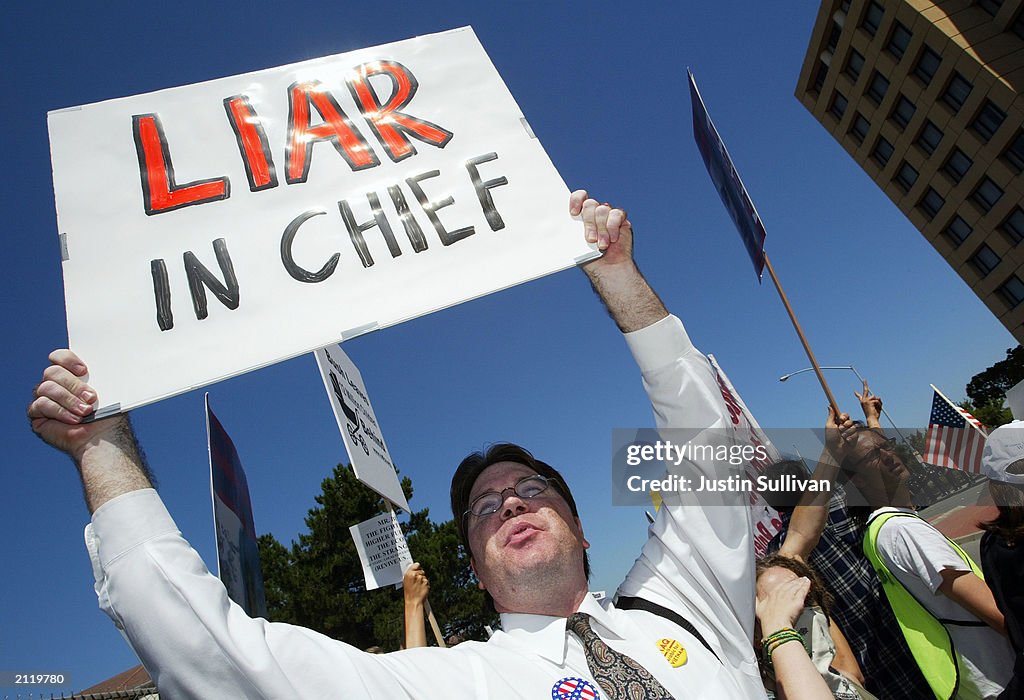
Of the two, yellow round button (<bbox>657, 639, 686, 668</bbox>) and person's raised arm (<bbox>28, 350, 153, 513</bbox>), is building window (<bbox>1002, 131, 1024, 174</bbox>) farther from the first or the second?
person's raised arm (<bbox>28, 350, 153, 513</bbox>)

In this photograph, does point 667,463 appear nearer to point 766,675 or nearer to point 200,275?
point 766,675

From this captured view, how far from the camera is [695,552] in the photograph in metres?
2.21

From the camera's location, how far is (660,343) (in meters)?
2.24

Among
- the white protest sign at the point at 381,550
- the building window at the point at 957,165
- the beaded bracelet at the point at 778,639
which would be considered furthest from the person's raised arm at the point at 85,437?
the building window at the point at 957,165

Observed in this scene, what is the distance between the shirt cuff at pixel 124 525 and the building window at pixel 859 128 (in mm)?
38425

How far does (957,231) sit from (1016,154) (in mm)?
5556

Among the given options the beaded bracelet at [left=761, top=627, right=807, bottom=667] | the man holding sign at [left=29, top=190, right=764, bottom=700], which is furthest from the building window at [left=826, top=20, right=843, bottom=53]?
the beaded bracelet at [left=761, top=627, right=807, bottom=667]

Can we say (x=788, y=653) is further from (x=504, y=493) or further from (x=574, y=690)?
(x=504, y=493)

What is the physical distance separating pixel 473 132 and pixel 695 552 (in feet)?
5.76

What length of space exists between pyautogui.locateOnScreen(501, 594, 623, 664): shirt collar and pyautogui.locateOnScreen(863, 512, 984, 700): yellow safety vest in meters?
1.85

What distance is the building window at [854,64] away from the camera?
3097 centimetres

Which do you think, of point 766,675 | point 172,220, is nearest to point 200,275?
point 172,220

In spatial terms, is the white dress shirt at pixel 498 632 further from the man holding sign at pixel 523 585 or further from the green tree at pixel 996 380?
the green tree at pixel 996 380

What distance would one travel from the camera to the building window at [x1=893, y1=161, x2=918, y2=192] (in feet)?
103
